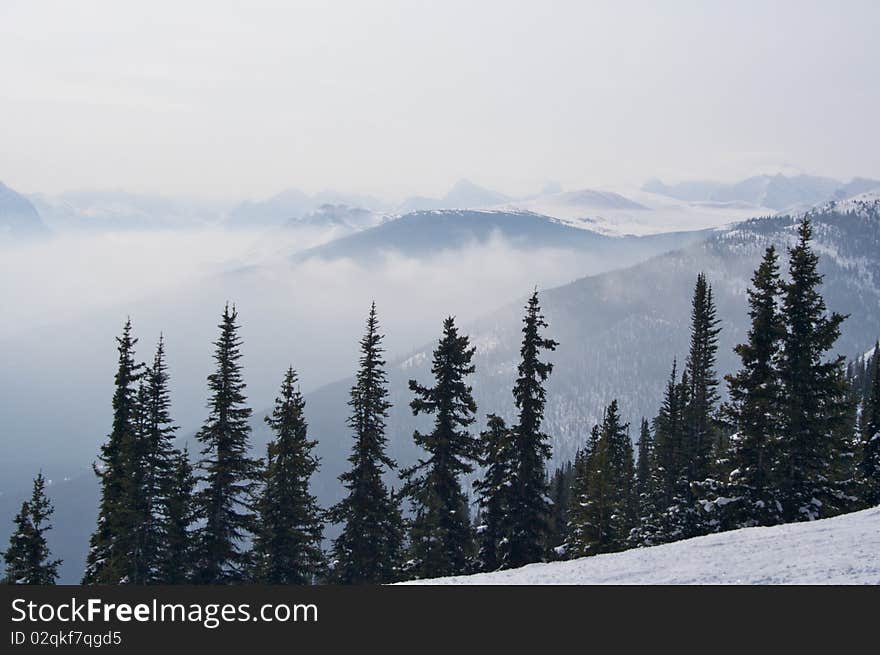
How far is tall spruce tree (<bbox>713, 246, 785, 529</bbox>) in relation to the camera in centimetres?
2559

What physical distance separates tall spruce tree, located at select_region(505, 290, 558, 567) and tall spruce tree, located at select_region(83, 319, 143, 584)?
16661mm

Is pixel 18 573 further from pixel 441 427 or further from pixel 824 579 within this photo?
pixel 824 579

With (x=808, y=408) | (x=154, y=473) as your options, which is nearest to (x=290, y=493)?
(x=154, y=473)

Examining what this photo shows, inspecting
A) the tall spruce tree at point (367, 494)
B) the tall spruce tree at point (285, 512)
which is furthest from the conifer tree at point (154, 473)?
the tall spruce tree at point (367, 494)

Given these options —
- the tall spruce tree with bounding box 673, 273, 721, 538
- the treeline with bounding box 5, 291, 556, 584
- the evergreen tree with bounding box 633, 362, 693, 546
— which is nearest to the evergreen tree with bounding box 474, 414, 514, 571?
the treeline with bounding box 5, 291, 556, 584

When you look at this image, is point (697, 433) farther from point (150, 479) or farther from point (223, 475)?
point (150, 479)

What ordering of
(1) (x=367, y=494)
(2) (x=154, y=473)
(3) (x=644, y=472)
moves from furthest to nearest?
(3) (x=644, y=472), (1) (x=367, y=494), (2) (x=154, y=473)

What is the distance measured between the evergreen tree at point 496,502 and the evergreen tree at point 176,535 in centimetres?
1288

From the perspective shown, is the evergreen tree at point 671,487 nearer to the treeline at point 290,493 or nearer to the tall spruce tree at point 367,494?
the treeline at point 290,493

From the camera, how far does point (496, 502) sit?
29.7 m

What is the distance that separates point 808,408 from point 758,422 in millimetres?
1856

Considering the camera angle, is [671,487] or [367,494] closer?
[367,494]

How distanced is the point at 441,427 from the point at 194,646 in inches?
787

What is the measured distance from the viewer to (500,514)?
98.1 feet
